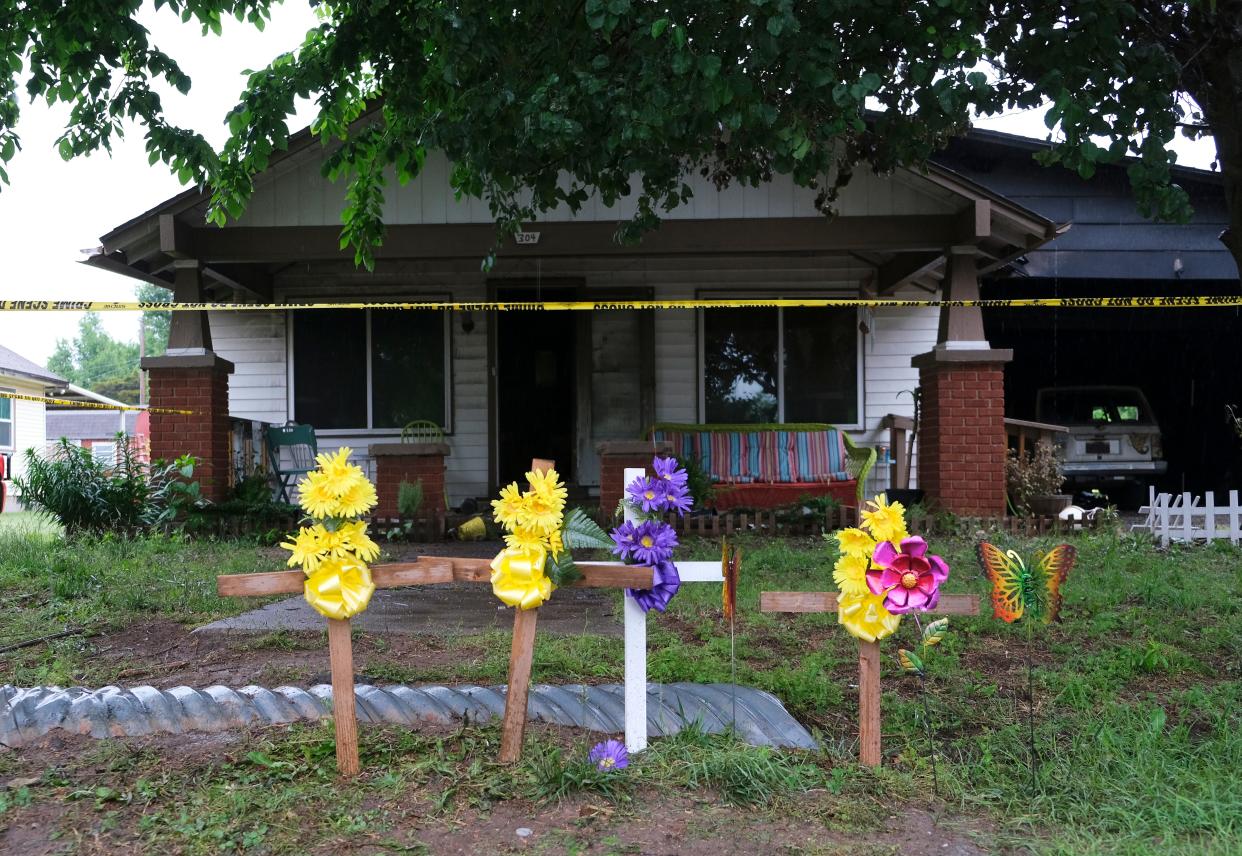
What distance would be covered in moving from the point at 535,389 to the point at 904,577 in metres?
10.1

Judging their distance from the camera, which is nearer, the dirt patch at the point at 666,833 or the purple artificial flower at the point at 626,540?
the dirt patch at the point at 666,833

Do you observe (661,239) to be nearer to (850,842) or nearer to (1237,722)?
(1237,722)

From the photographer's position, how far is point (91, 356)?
97188 millimetres

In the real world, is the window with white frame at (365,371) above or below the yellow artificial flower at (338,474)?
above

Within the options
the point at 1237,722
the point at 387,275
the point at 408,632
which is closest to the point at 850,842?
the point at 1237,722

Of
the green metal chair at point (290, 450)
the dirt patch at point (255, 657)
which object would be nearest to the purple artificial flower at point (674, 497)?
the dirt patch at point (255, 657)

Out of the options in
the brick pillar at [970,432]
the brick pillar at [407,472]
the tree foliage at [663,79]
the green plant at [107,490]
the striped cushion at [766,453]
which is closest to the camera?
the tree foliage at [663,79]

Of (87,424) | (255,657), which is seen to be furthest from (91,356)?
(255,657)

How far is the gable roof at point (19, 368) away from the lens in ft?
98.3

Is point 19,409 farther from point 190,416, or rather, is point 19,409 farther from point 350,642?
point 350,642

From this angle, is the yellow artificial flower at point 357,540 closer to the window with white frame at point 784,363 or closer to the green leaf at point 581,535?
the green leaf at point 581,535

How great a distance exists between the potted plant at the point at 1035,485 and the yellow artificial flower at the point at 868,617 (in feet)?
25.2

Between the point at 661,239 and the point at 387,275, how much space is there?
3654mm

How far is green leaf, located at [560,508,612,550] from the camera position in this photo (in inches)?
138
